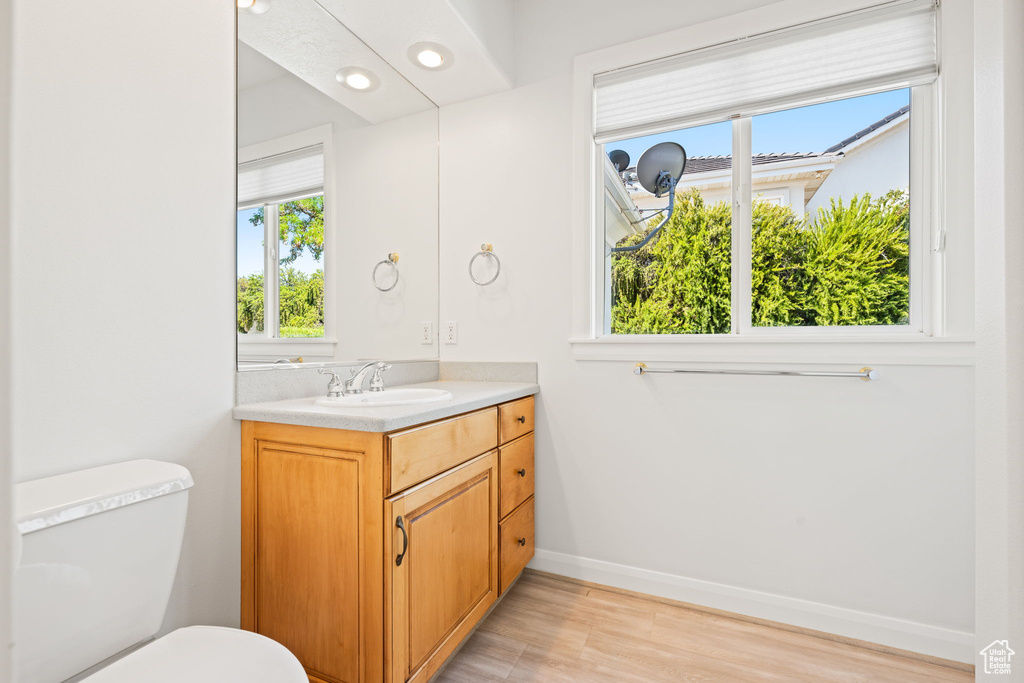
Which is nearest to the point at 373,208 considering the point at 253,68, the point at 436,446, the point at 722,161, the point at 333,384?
the point at 253,68

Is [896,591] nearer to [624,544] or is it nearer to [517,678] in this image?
[624,544]

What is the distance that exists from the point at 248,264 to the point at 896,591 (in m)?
2.31

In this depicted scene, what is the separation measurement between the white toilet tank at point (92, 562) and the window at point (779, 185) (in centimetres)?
154

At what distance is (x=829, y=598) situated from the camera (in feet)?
5.53

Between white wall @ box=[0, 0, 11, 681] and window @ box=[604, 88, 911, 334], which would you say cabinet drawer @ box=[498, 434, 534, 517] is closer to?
window @ box=[604, 88, 911, 334]

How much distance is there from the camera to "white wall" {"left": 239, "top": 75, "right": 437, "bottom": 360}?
5.17ft

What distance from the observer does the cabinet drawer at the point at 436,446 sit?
122 cm

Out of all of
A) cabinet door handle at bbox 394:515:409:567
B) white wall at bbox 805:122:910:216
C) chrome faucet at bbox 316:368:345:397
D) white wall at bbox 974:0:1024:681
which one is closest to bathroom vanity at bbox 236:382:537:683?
cabinet door handle at bbox 394:515:409:567

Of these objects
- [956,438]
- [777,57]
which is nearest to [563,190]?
[777,57]

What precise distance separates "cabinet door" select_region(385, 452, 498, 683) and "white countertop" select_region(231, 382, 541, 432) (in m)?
0.19

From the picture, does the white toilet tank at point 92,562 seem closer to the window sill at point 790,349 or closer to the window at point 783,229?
the window sill at point 790,349

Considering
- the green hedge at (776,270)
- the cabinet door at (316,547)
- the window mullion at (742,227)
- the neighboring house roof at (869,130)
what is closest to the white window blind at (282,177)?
the cabinet door at (316,547)

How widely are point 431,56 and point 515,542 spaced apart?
195 cm

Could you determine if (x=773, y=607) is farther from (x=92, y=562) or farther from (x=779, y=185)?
(x=92, y=562)
